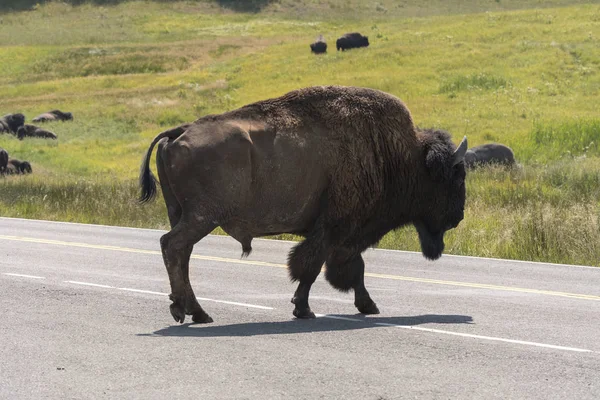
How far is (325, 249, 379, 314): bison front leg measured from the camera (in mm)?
9906

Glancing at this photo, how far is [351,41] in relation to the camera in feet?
274

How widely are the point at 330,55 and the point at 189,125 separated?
225 ft

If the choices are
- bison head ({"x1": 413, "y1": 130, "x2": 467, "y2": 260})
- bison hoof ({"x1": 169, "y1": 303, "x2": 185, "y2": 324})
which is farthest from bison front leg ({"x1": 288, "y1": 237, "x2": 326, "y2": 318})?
bison head ({"x1": 413, "y1": 130, "x2": 467, "y2": 260})

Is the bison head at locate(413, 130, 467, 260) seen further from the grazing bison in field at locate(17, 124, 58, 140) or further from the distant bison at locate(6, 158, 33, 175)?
the grazing bison in field at locate(17, 124, 58, 140)

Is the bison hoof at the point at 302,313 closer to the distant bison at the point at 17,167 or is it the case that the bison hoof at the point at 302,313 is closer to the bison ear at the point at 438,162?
the bison ear at the point at 438,162

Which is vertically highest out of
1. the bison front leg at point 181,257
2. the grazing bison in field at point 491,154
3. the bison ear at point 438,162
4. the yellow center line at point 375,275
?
the bison ear at point 438,162

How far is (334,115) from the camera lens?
1004cm

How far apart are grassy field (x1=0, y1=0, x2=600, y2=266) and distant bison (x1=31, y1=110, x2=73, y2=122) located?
62 cm

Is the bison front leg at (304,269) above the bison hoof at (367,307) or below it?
above

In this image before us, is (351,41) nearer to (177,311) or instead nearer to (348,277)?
(348,277)

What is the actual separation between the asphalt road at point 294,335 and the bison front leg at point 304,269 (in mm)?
162

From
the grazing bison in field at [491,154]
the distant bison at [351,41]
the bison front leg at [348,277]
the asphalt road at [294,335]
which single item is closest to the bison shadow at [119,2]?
the distant bison at [351,41]

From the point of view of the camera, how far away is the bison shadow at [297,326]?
8852 millimetres

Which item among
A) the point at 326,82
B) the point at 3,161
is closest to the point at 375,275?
the point at 3,161
